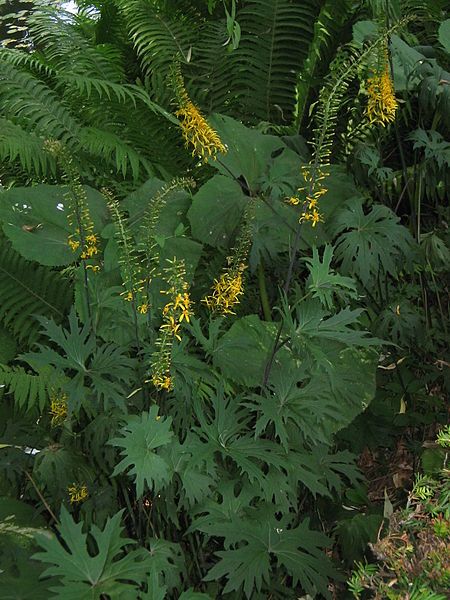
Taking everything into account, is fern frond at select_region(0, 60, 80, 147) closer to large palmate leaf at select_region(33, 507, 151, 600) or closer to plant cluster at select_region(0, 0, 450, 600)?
plant cluster at select_region(0, 0, 450, 600)

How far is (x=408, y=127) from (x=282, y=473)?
1.37m

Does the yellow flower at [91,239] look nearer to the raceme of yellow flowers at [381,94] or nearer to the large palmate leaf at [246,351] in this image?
the large palmate leaf at [246,351]

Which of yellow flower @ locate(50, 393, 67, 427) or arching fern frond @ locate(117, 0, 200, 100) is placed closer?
yellow flower @ locate(50, 393, 67, 427)

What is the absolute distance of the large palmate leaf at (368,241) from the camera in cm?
196

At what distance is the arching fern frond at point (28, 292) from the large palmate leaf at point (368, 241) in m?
0.88

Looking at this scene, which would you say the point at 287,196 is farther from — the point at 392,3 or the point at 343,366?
the point at 392,3

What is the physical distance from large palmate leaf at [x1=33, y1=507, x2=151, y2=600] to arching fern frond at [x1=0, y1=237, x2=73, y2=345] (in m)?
1.04

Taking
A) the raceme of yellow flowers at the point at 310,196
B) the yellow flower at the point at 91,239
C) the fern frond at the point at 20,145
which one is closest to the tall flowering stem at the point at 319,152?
the raceme of yellow flowers at the point at 310,196

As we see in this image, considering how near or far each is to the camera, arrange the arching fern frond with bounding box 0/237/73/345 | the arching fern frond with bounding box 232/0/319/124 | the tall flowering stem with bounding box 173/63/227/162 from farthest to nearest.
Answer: the arching fern frond with bounding box 232/0/319/124 < the arching fern frond with bounding box 0/237/73/345 < the tall flowering stem with bounding box 173/63/227/162

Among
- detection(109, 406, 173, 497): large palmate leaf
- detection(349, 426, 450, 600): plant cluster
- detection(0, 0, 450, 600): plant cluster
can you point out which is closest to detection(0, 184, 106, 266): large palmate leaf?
detection(0, 0, 450, 600): plant cluster

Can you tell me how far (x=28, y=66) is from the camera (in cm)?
321

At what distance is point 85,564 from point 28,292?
1176 mm

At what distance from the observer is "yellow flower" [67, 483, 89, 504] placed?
1662 millimetres

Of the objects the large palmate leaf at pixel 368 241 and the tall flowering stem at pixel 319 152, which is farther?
the large palmate leaf at pixel 368 241
